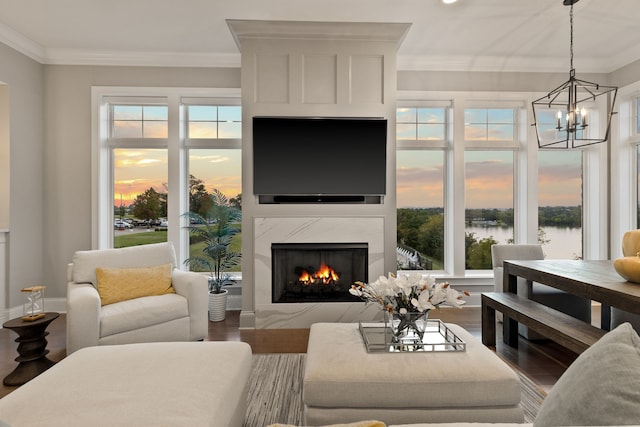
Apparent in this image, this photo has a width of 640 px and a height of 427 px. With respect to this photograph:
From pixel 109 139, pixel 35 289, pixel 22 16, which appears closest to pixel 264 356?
pixel 35 289

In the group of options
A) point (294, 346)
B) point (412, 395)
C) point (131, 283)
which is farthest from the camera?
point (294, 346)

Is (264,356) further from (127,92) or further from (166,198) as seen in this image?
(127,92)

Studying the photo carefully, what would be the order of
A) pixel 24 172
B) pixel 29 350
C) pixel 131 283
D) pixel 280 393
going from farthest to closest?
pixel 24 172, pixel 131 283, pixel 29 350, pixel 280 393

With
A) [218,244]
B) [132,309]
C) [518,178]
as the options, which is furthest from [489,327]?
[132,309]

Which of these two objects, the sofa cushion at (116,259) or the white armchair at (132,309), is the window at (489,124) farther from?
the sofa cushion at (116,259)

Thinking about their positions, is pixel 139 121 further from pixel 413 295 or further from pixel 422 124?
pixel 413 295

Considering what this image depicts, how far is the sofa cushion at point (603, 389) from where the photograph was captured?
78cm

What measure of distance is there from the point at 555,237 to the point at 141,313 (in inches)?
185

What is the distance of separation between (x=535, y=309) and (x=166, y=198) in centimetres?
394

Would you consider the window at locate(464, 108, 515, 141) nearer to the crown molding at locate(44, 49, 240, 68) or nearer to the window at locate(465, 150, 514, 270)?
the window at locate(465, 150, 514, 270)

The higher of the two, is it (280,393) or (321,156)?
(321,156)

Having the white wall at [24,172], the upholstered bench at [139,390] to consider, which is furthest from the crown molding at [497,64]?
the white wall at [24,172]

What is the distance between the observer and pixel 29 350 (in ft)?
8.04

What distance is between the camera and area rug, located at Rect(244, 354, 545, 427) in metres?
1.98
